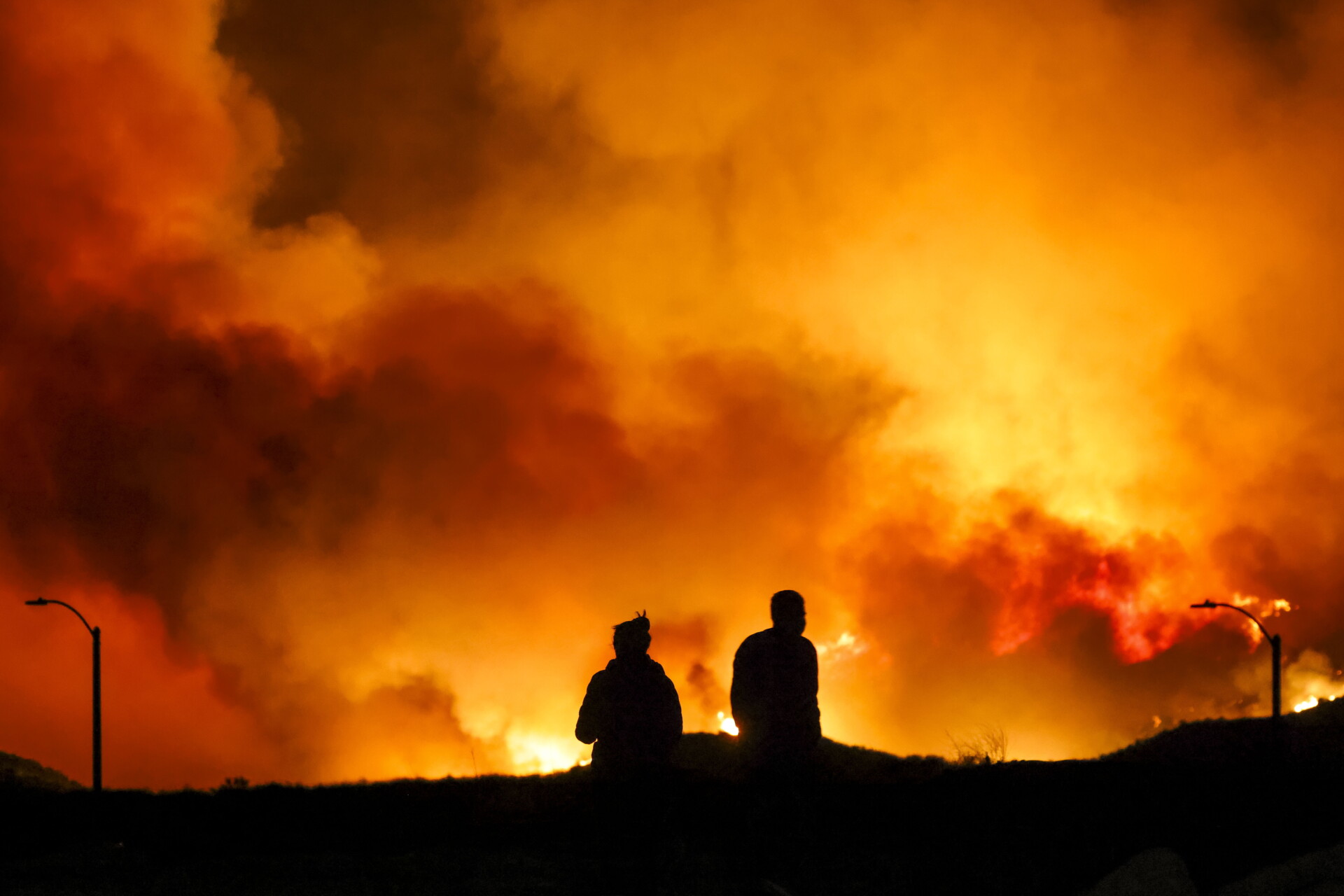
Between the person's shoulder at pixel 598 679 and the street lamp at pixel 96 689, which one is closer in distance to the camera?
the person's shoulder at pixel 598 679

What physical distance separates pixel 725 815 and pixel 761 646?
1962mm

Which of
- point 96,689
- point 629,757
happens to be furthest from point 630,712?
point 96,689

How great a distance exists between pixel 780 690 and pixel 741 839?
1.57m

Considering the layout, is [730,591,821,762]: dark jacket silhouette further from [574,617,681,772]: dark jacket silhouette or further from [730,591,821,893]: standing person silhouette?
[574,617,681,772]: dark jacket silhouette

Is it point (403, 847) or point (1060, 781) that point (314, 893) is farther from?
point (1060, 781)

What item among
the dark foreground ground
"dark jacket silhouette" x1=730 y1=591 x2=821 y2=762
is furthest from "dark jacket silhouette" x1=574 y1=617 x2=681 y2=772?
"dark jacket silhouette" x1=730 y1=591 x2=821 y2=762

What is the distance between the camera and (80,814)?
10.7m

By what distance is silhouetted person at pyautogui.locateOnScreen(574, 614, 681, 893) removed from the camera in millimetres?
8562

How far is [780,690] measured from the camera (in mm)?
8125

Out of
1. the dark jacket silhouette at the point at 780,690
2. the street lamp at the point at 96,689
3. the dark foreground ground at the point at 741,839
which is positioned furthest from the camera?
the street lamp at the point at 96,689

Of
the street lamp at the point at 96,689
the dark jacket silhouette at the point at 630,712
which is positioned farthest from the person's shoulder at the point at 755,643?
the street lamp at the point at 96,689

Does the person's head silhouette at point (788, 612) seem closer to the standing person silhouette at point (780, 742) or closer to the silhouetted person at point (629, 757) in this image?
the standing person silhouette at point (780, 742)

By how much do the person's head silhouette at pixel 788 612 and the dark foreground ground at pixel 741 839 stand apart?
1223 mm

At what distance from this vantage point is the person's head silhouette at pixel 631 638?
8.69 meters
